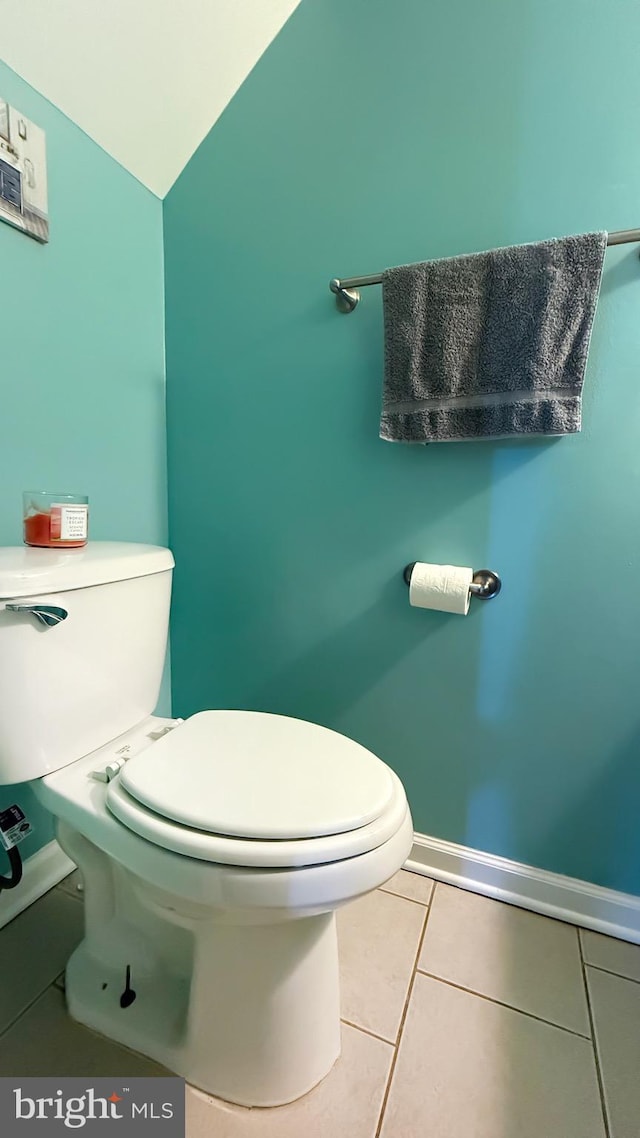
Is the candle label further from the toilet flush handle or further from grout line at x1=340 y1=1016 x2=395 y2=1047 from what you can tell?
grout line at x1=340 y1=1016 x2=395 y2=1047

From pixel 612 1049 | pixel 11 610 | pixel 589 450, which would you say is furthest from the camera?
pixel 589 450

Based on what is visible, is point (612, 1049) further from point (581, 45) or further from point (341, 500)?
point (581, 45)

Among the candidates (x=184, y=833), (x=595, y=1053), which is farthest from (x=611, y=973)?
(x=184, y=833)

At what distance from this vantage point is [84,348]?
1043 mm

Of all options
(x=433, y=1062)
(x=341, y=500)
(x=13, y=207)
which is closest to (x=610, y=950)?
(x=433, y=1062)

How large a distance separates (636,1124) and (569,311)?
1.26 meters

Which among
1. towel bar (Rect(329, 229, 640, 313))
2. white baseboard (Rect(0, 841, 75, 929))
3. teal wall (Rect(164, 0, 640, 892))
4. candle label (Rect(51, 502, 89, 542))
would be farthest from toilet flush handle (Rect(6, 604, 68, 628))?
towel bar (Rect(329, 229, 640, 313))

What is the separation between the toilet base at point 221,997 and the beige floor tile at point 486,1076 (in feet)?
0.44

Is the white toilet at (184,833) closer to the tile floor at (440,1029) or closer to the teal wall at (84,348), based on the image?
the tile floor at (440,1029)

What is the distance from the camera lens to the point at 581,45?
834mm

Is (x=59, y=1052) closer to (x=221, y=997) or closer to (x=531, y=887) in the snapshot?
(x=221, y=997)

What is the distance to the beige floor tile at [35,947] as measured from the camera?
85cm

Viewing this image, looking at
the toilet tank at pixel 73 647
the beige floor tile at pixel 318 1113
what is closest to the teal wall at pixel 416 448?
the toilet tank at pixel 73 647

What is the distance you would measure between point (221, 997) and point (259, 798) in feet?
1.09
